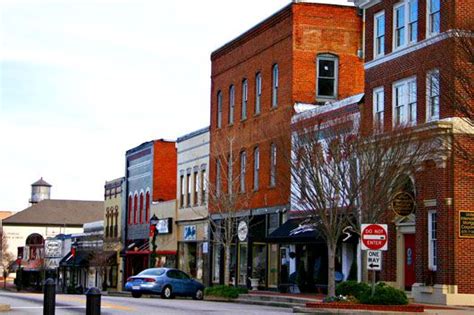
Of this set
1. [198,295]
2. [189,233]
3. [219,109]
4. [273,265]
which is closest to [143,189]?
[189,233]

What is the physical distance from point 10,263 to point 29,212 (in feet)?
35.9

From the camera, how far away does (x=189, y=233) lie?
61281 millimetres

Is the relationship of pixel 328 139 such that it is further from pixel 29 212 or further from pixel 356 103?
pixel 29 212

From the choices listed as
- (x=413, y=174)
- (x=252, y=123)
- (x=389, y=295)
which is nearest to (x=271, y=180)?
(x=252, y=123)

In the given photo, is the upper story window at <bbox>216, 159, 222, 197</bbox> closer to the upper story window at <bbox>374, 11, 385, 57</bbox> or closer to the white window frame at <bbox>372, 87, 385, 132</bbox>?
the white window frame at <bbox>372, 87, 385, 132</bbox>

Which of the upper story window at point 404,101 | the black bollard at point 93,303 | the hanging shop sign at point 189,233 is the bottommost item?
the black bollard at point 93,303

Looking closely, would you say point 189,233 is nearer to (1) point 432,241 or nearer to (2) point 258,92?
(2) point 258,92

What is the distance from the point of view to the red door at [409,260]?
118 feet

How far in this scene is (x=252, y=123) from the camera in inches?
2040

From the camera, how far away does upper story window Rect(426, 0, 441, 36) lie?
34.4 meters

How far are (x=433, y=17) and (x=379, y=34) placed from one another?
440cm

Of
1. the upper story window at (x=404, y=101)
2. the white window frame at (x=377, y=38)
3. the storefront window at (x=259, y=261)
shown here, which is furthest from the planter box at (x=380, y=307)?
the storefront window at (x=259, y=261)

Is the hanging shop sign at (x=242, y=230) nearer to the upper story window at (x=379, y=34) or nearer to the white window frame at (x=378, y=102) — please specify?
the white window frame at (x=378, y=102)

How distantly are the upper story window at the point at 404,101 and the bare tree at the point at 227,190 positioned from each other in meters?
13.7
